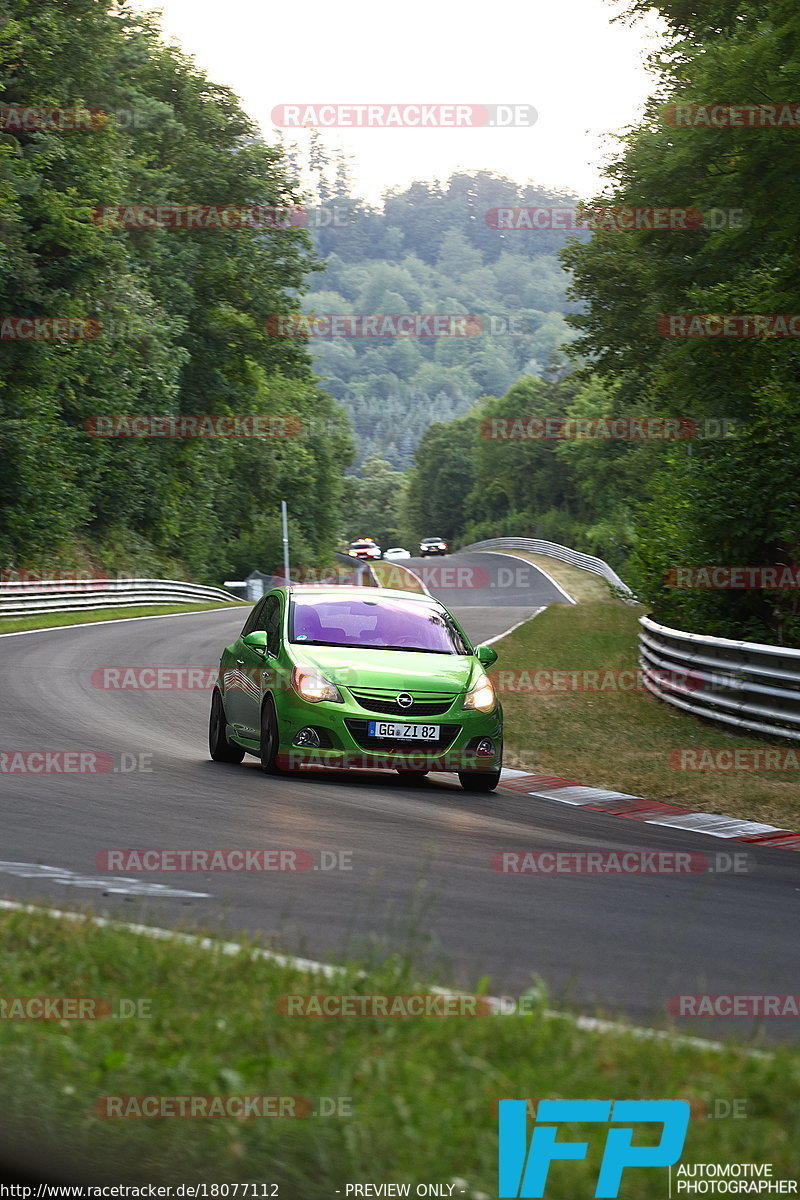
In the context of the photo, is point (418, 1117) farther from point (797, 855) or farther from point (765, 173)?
point (765, 173)

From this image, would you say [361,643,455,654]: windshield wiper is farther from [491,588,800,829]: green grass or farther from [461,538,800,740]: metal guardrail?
[461,538,800,740]: metal guardrail

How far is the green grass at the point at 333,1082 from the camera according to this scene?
3.35 metres

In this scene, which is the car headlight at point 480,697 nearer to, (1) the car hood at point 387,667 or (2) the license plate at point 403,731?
(1) the car hood at point 387,667

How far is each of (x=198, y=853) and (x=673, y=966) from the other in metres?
3.14

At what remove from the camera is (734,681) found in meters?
16.1

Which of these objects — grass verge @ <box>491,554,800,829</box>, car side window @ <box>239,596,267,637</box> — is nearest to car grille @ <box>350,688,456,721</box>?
grass verge @ <box>491,554,800,829</box>

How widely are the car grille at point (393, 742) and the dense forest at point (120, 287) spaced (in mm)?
31238

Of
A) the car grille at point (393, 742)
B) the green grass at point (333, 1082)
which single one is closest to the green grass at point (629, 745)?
the car grille at point (393, 742)

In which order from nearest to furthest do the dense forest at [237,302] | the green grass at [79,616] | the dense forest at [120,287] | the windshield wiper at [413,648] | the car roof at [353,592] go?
1. the windshield wiper at [413,648]
2. the car roof at [353,592]
3. the dense forest at [237,302]
4. the green grass at [79,616]
5. the dense forest at [120,287]

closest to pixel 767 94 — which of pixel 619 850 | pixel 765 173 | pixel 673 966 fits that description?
pixel 765 173

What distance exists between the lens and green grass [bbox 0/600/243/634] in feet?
116

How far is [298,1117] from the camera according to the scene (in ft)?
11.8

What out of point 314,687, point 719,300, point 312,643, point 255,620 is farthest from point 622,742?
point 719,300

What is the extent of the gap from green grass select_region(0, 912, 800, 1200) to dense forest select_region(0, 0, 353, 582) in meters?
38.0
